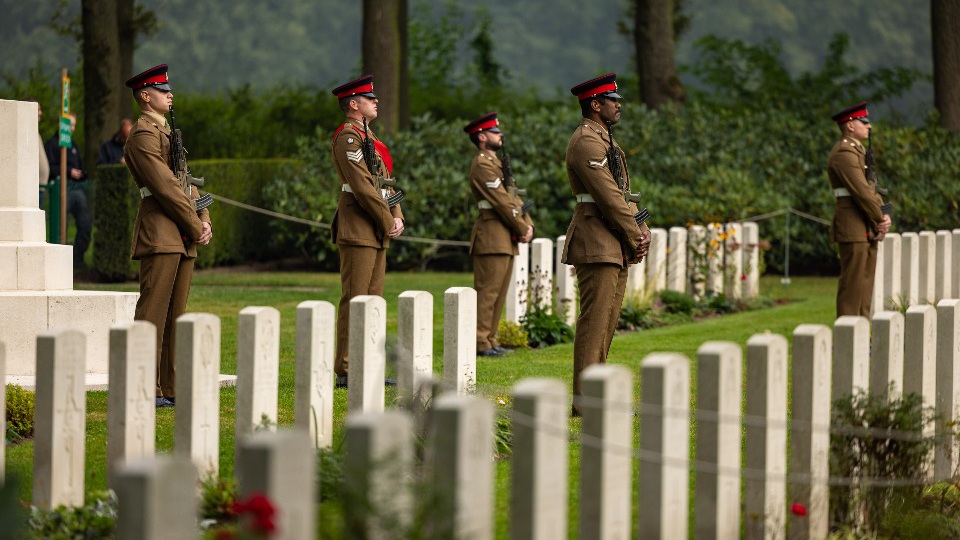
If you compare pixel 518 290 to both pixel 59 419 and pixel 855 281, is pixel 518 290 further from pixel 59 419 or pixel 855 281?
pixel 59 419

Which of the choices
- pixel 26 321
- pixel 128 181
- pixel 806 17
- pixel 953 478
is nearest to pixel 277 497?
pixel 953 478

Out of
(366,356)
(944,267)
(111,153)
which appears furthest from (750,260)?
(366,356)

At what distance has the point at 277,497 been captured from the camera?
3559 mm

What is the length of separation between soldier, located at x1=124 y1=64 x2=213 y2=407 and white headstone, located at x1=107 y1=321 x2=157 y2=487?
359 centimetres

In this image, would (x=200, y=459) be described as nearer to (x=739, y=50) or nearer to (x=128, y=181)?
(x=128, y=181)

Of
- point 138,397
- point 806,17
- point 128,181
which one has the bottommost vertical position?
point 138,397

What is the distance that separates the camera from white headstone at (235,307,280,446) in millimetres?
5609

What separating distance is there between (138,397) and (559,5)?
8676cm

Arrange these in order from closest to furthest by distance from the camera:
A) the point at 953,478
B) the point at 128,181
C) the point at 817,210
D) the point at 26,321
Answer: the point at 953,478, the point at 26,321, the point at 128,181, the point at 817,210

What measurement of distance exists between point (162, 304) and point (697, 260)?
336 inches

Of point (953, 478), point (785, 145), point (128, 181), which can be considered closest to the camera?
point (953, 478)

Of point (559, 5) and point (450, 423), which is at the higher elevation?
point (559, 5)

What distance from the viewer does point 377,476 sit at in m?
3.84

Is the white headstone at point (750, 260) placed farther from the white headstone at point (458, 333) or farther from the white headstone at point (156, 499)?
the white headstone at point (156, 499)
